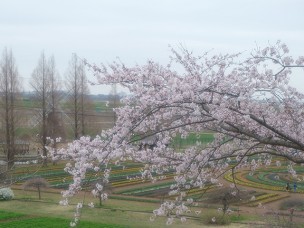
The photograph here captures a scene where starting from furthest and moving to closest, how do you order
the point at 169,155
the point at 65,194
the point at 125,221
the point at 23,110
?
the point at 23,110 → the point at 125,221 → the point at 169,155 → the point at 65,194

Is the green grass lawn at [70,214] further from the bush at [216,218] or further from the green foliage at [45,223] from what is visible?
the bush at [216,218]

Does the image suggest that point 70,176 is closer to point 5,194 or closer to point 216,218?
point 5,194

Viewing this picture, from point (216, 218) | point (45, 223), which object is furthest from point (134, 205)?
point (216, 218)

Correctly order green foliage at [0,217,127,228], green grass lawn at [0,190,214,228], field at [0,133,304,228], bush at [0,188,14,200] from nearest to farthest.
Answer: green foliage at [0,217,127,228] < green grass lawn at [0,190,214,228] < field at [0,133,304,228] < bush at [0,188,14,200]

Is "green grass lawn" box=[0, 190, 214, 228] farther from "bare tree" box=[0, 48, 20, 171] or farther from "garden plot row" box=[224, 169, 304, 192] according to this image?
"bare tree" box=[0, 48, 20, 171]

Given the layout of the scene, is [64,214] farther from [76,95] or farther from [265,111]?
[76,95]

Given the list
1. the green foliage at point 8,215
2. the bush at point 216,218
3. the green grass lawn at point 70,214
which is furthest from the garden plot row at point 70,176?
the bush at point 216,218

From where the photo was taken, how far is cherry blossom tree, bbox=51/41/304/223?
5.06m

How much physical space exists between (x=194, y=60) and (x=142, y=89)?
0.85 meters

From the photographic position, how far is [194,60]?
233 inches

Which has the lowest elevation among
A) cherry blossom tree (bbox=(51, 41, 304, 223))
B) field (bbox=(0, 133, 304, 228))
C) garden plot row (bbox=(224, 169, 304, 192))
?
garden plot row (bbox=(224, 169, 304, 192))

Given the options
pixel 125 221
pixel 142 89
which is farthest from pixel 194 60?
pixel 125 221

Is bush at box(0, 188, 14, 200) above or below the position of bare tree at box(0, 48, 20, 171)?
below

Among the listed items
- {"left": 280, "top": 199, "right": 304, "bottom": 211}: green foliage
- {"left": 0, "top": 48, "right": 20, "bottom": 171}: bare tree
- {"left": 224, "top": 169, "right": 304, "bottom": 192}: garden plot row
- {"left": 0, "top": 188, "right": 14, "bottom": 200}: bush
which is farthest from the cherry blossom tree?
{"left": 0, "top": 48, "right": 20, "bottom": 171}: bare tree
